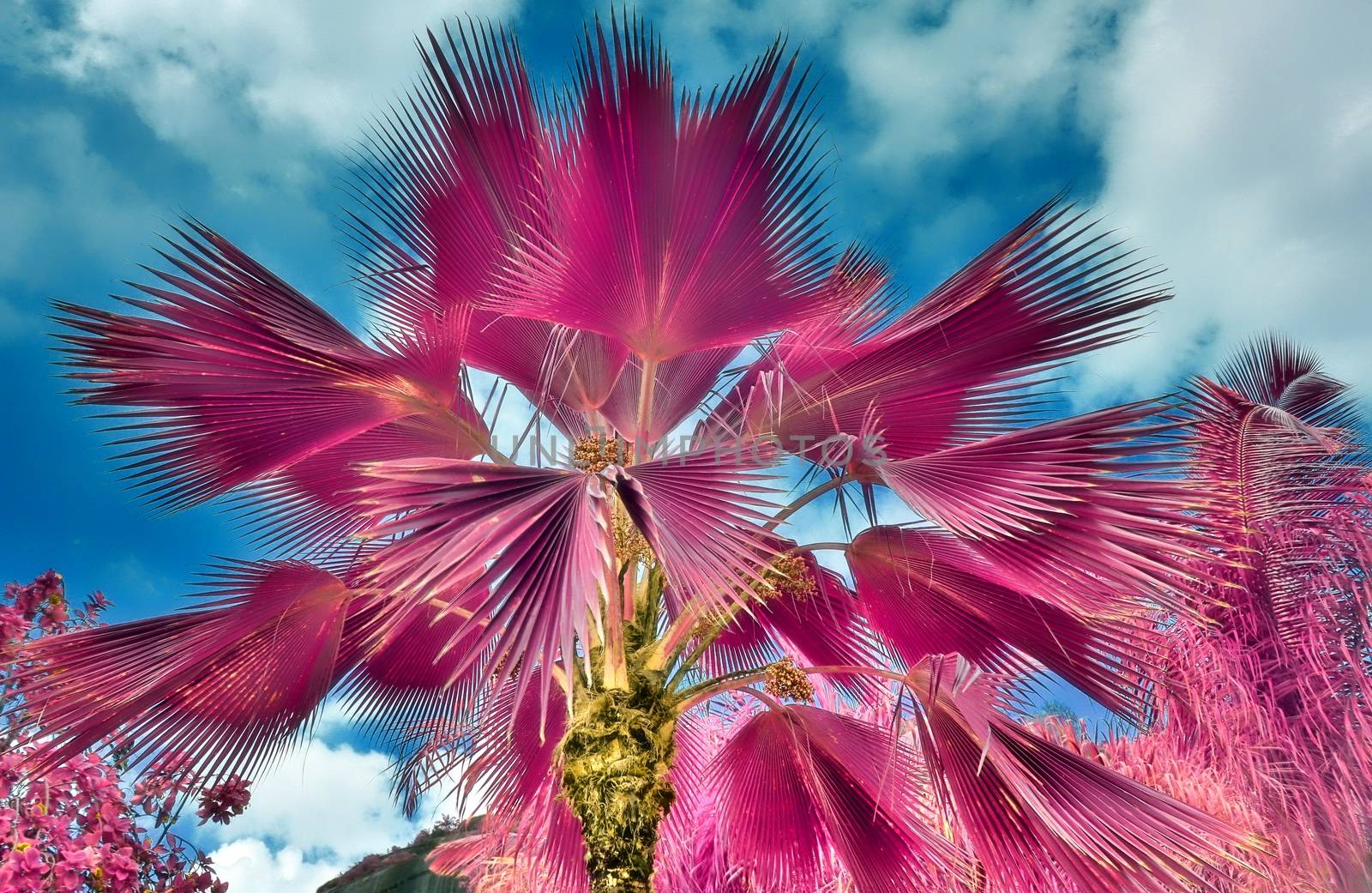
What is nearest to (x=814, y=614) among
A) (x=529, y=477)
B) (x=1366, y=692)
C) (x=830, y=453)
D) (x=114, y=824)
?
Answer: (x=830, y=453)

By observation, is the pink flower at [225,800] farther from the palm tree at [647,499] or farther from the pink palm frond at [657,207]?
the pink palm frond at [657,207]

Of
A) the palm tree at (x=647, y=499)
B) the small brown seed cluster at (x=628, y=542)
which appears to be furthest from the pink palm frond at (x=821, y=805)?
the small brown seed cluster at (x=628, y=542)

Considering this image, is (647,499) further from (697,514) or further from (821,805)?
(821,805)

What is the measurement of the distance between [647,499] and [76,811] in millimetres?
4478

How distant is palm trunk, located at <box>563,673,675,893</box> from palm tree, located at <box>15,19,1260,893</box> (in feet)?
0.05

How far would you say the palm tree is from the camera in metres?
3.65

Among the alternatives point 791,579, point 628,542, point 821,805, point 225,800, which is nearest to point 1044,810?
point 791,579

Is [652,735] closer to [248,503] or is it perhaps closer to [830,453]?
[830,453]

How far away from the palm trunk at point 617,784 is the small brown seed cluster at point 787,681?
713 mm

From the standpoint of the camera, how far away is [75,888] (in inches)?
185

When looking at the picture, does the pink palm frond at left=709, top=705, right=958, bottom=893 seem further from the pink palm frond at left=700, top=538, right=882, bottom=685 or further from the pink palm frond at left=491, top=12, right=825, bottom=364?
the pink palm frond at left=491, top=12, right=825, bottom=364

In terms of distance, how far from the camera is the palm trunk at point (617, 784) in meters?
3.91

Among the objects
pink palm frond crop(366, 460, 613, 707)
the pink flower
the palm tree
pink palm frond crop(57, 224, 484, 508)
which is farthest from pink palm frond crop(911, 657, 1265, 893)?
the pink flower

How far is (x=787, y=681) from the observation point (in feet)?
15.3
